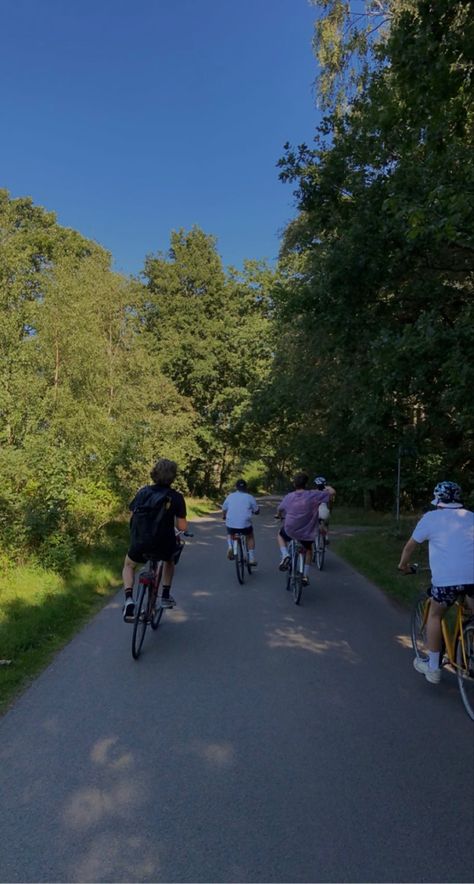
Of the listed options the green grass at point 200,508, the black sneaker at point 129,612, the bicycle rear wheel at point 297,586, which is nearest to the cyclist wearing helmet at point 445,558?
the black sneaker at point 129,612

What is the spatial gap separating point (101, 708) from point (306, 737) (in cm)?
164

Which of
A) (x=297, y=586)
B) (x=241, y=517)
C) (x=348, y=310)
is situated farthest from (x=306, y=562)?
(x=348, y=310)

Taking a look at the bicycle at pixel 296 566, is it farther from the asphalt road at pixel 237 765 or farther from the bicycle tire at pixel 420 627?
the bicycle tire at pixel 420 627

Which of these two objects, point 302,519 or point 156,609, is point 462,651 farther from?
point 302,519

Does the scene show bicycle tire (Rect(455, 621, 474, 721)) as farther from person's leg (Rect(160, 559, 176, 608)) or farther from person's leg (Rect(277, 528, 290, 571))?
person's leg (Rect(277, 528, 290, 571))

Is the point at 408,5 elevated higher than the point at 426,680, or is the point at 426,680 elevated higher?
the point at 408,5

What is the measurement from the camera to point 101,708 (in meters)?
4.50

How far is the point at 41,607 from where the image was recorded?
7164 mm

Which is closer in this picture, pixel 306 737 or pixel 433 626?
pixel 306 737

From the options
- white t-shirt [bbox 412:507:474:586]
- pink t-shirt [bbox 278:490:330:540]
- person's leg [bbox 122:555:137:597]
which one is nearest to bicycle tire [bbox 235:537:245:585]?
pink t-shirt [bbox 278:490:330:540]

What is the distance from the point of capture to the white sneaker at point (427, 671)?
Answer: 4.88 m

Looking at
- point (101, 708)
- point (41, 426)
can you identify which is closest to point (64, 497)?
point (41, 426)

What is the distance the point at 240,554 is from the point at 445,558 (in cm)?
523

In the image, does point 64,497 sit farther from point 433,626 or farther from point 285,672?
point 433,626
